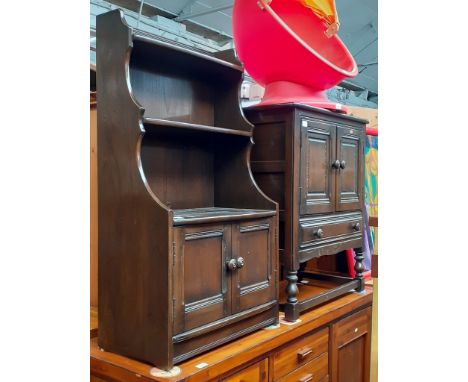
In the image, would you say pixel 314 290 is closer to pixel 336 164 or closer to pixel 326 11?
pixel 336 164

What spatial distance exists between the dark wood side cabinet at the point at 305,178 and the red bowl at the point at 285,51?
168 millimetres

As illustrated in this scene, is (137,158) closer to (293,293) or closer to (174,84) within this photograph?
(174,84)

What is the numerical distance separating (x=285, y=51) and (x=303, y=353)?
127 cm

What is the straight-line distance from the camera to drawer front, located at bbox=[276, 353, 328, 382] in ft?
6.28

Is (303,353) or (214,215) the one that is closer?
(214,215)

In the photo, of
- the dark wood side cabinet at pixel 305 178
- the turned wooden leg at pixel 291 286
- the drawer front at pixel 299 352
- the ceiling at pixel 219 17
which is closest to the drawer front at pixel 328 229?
the dark wood side cabinet at pixel 305 178

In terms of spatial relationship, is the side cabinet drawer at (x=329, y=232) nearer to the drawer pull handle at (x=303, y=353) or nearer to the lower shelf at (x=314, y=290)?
the lower shelf at (x=314, y=290)

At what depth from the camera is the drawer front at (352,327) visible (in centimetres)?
225

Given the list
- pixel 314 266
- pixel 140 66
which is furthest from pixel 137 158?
pixel 314 266

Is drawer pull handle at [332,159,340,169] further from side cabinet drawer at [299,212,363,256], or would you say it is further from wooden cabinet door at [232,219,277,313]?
wooden cabinet door at [232,219,277,313]

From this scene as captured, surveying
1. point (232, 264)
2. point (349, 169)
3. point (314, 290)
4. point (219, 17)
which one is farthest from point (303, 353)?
point (219, 17)

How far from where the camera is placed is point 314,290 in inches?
93.2
